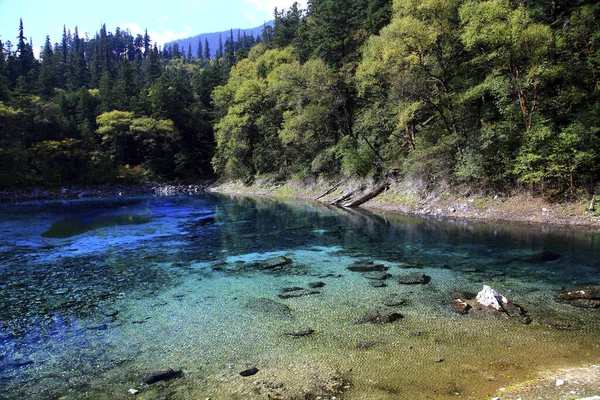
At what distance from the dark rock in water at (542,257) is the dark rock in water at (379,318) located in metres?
7.78

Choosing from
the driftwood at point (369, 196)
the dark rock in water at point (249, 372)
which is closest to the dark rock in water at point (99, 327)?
the dark rock in water at point (249, 372)

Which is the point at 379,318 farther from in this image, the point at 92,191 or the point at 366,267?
the point at 92,191

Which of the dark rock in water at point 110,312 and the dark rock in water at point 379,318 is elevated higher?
the dark rock in water at point 379,318

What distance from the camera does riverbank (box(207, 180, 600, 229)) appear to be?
19.2 metres

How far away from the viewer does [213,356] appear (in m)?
7.17

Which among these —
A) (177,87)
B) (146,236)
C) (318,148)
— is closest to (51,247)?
(146,236)

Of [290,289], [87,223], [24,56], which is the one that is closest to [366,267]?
[290,289]

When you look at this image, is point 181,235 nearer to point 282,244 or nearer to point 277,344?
point 282,244

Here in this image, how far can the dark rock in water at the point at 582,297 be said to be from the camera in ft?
29.3

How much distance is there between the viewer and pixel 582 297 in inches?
367

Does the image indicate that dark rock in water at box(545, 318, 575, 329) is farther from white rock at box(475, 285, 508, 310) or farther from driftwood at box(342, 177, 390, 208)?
driftwood at box(342, 177, 390, 208)

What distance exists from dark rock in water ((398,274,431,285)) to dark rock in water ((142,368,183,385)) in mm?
7307

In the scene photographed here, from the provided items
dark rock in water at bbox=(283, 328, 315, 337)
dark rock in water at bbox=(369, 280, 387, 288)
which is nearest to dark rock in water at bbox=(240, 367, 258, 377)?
dark rock in water at bbox=(283, 328, 315, 337)

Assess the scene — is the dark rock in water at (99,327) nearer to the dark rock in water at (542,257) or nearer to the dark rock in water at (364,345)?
the dark rock in water at (364,345)
